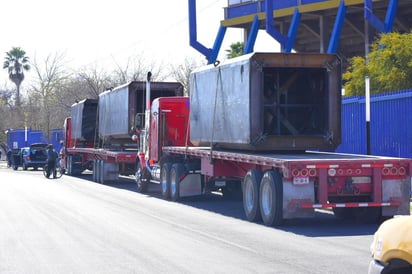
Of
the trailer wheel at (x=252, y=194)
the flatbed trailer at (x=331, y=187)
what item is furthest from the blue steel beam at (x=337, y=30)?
the flatbed trailer at (x=331, y=187)

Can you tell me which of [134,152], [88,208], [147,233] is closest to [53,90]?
[134,152]

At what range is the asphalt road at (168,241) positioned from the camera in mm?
10719

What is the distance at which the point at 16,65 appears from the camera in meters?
99.5

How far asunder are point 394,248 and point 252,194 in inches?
410

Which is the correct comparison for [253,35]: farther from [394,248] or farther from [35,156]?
[394,248]

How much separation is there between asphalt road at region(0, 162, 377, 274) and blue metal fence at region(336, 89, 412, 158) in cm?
464

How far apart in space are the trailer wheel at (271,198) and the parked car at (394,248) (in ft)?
28.4

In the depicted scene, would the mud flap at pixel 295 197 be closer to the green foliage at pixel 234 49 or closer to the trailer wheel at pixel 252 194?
the trailer wheel at pixel 252 194

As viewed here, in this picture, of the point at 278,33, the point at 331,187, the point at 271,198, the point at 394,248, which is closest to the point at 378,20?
the point at 278,33

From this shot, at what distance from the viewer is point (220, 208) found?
67.2ft

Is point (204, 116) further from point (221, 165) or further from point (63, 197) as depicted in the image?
point (63, 197)

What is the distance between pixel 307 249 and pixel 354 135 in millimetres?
12435

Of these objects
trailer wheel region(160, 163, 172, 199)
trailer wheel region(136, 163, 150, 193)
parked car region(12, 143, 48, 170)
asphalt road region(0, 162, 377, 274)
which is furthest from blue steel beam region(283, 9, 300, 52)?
parked car region(12, 143, 48, 170)

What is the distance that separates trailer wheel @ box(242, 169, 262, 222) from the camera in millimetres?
16516
